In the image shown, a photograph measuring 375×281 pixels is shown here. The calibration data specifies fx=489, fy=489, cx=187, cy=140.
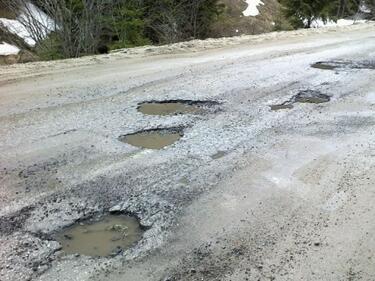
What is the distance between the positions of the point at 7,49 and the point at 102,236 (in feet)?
54.3

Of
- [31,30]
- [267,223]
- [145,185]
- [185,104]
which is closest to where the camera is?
[267,223]

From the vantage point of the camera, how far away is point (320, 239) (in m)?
3.68

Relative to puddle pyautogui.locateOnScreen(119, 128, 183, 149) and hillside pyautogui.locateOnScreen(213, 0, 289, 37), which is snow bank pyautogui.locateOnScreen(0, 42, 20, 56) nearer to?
hillside pyautogui.locateOnScreen(213, 0, 289, 37)

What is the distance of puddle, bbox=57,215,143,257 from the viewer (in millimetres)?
3526

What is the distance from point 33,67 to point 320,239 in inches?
273

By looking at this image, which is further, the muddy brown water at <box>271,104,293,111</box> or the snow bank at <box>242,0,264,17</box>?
the snow bank at <box>242,0,264,17</box>

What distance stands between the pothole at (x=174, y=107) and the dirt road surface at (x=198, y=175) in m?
0.15

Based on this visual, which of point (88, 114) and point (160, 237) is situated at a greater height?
point (88, 114)

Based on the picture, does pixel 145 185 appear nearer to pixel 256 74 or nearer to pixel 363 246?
pixel 363 246

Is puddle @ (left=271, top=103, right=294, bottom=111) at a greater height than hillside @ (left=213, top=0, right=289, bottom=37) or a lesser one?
lesser

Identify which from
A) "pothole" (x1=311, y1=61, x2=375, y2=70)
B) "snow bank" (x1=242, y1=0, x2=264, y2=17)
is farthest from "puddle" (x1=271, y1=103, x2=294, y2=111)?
"snow bank" (x1=242, y1=0, x2=264, y2=17)

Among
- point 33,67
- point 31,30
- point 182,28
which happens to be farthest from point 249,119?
point 182,28

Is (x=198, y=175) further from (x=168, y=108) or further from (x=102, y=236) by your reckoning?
(x=168, y=108)

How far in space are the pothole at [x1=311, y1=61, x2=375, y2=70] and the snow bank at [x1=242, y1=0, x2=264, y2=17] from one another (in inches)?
870
